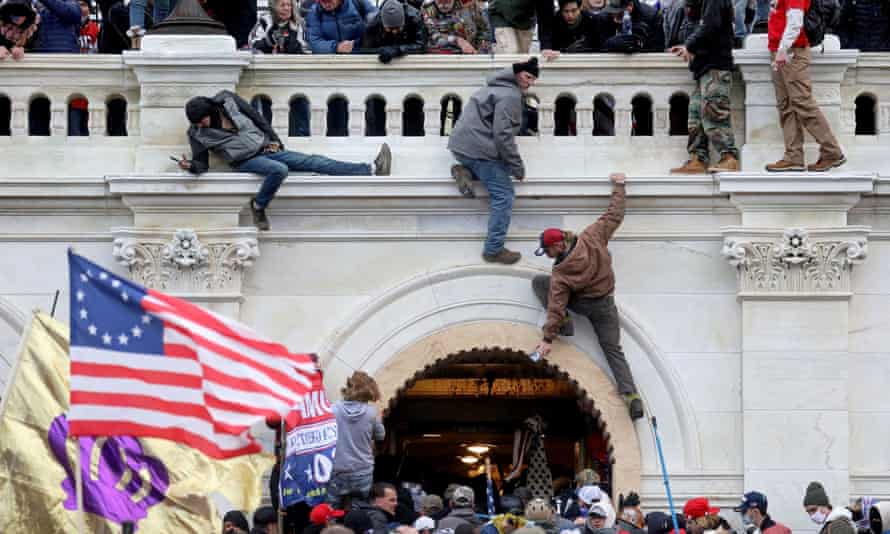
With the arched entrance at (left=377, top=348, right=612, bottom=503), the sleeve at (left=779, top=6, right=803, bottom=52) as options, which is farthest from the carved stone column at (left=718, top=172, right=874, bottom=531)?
the arched entrance at (left=377, top=348, right=612, bottom=503)

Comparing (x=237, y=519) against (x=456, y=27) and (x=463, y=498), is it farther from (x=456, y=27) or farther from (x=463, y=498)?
(x=456, y=27)

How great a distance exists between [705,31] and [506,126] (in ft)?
7.06

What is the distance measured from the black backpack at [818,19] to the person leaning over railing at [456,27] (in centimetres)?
366

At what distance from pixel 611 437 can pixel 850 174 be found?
135 inches

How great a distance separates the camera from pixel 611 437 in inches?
1219

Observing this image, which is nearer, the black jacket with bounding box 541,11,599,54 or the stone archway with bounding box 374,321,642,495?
the stone archway with bounding box 374,321,642,495

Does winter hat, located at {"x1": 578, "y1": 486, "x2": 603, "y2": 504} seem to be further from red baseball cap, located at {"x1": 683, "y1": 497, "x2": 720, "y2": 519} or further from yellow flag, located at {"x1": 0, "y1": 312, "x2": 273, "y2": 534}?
yellow flag, located at {"x1": 0, "y1": 312, "x2": 273, "y2": 534}

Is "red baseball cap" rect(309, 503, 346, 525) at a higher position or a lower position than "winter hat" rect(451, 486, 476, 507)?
higher

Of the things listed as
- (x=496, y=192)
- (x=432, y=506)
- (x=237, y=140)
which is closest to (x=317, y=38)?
(x=237, y=140)

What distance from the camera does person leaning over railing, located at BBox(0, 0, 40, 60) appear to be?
105ft

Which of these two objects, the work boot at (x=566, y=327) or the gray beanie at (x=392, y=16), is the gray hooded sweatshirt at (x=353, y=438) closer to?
the work boot at (x=566, y=327)

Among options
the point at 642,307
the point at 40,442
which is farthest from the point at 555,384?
the point at 40,442

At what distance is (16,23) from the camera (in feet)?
105

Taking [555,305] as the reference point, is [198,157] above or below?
above
